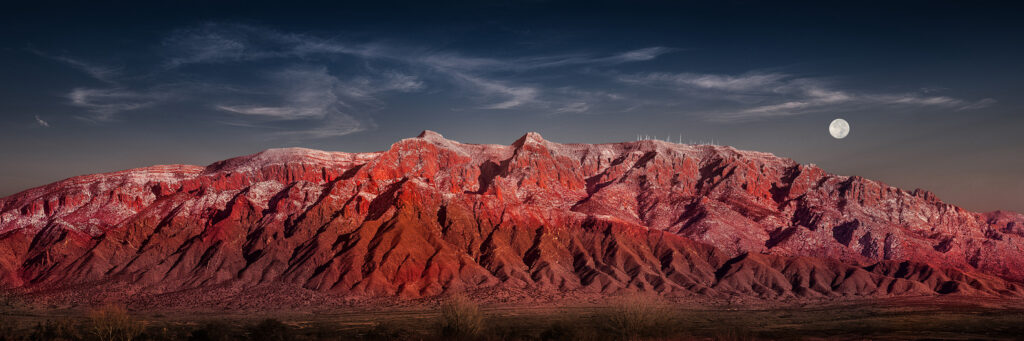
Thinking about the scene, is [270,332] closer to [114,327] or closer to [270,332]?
[270,332]

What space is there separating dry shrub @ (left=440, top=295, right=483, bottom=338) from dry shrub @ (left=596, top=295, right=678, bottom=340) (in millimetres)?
16903

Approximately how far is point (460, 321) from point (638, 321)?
22.4 m

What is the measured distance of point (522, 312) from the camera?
5758 inches

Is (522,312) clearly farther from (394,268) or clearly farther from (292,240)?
(292,240)

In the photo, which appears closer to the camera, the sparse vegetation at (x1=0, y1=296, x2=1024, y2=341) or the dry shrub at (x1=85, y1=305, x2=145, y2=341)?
the dry shrub at (x1=85, y1=305, x2=145, y2=341)

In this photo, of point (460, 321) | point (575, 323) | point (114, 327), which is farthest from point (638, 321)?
point (114, 327)

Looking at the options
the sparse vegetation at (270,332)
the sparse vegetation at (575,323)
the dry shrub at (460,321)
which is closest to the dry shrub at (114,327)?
the sparse vegetation at (575,323)

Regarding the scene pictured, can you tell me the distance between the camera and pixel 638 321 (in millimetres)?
92562

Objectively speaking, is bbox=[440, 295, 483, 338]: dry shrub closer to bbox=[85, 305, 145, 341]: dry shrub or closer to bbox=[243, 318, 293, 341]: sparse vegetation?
bbox=[243, 318, 293, 341]: sparse vegetation

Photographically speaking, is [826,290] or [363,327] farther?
[826,290]

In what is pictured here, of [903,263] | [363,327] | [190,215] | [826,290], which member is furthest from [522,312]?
[903,263]

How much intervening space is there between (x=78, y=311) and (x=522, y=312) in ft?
279

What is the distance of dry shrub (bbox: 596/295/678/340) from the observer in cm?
9206

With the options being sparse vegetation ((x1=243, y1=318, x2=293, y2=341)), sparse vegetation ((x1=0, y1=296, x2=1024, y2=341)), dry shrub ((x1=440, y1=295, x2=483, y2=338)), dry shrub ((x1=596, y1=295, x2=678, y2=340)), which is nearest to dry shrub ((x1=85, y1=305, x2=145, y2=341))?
sparse vegetation ((x1=0, y1=296, x2=1024, y2=341))
